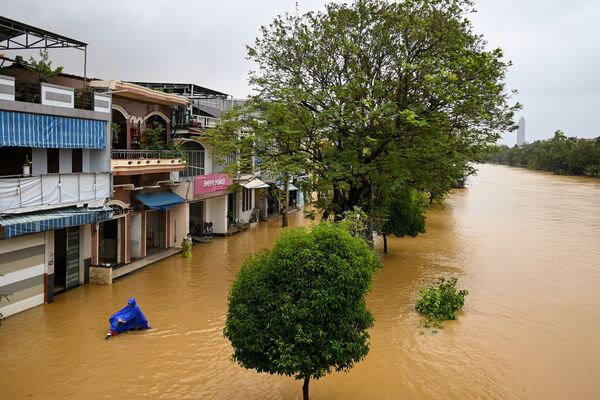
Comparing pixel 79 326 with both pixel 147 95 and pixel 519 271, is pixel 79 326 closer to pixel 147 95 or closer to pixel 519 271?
pixel 147 95

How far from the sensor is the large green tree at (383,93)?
16.5 metres

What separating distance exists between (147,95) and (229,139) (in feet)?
11.7

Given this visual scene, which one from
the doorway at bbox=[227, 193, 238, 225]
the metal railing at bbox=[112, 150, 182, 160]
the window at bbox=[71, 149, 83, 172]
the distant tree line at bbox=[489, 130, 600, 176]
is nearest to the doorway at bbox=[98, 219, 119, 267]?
the metal railing at bbox=[112, 150, 182, 160]

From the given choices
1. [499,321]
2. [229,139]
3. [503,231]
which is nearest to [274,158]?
[229,139]

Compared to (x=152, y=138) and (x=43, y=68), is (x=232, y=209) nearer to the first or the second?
(x=152, y=138)

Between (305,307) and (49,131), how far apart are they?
10327 mm

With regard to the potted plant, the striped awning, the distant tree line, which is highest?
the distant tree line

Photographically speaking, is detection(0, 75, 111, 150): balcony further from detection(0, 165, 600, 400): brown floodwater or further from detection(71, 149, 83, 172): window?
detection(0, 165, 600, 400): brown floodwater

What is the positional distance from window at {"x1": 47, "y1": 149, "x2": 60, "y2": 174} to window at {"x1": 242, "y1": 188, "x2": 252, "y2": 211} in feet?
50.0

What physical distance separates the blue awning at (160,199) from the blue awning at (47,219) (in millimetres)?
3468

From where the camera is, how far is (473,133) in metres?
19.0

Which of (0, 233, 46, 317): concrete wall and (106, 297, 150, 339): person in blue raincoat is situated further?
(0, 233, 46, 317): concrete wall

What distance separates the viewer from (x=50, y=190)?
13672 millimetres

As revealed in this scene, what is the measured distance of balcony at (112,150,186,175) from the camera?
657 inches
